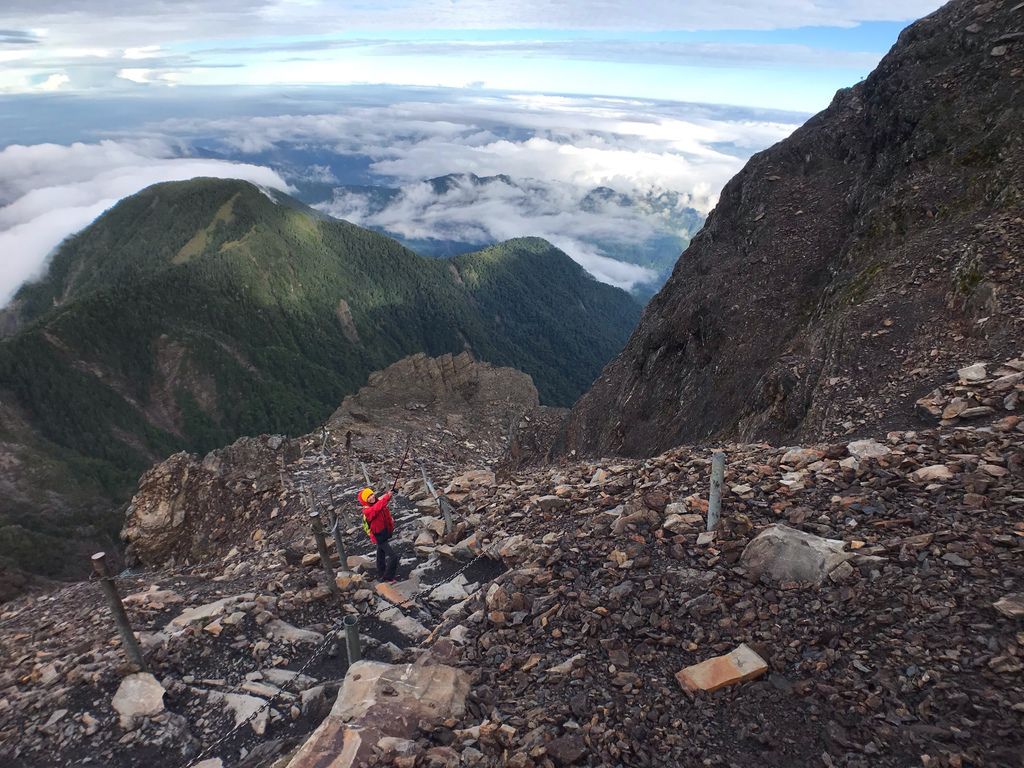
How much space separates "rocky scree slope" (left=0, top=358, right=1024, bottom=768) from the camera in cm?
553

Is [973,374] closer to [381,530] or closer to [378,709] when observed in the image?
[381,530]

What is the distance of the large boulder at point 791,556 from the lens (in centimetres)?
709

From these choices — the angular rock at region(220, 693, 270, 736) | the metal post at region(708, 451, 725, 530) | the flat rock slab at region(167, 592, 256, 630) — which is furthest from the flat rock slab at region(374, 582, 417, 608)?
the metal post at region(708, 451, 725, 530)

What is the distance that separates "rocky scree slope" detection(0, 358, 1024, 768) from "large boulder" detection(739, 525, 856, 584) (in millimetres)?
65

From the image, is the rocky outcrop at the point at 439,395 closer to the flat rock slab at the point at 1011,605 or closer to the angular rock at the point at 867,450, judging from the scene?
the angular rock at the point at 867,450

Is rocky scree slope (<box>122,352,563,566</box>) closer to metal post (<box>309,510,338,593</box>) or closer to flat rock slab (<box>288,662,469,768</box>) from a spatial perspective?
metal post (<box>309,510,338,593</box>)

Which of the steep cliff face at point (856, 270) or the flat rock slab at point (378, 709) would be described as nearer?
the flat rock slab at point (378, 709)

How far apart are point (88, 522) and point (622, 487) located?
107 meters

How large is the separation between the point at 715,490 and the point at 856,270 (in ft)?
43.3

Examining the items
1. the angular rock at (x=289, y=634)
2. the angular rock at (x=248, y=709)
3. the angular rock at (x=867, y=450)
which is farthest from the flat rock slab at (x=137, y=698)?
the angular rock at (x=867, y=450)

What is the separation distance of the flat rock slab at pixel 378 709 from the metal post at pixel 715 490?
3.98 meters

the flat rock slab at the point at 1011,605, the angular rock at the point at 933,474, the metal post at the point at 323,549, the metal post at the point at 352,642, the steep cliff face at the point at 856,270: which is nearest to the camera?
the flat rock slab at the point at 1011,605

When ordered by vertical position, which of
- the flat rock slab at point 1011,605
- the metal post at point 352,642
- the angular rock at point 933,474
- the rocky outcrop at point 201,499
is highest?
the angular rock at point 933,474

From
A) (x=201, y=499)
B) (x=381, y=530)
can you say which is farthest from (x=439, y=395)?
(x=381, y=530)
